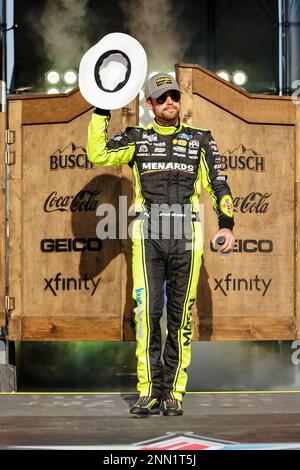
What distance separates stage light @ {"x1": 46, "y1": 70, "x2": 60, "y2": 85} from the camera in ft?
30.6

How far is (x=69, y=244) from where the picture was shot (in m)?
6.25

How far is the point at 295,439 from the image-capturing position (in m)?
3.83

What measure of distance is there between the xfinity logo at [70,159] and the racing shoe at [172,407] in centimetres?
211

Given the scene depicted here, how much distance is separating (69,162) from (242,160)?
1.22 meters

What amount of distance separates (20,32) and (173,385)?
5.57 m

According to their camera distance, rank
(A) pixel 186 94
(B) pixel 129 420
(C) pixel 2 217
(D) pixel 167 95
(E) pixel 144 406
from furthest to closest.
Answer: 1. (C) pixel 2 217
2. (A) pixel 186 94
3. (D) pixel 167 95
4. (E) pixel 144 406
5. (B) pixel 129 420

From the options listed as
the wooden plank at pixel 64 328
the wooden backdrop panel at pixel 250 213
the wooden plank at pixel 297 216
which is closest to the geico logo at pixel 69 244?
the wooden plank at pixel 64 328

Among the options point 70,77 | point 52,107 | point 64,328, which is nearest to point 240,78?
point 70,77

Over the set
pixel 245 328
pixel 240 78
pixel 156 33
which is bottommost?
pixel 245 328

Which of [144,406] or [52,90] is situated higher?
[52,90]

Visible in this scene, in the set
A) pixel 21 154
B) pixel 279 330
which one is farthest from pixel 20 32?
pixel 279 330

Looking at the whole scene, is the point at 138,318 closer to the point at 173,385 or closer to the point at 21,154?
the point at 173,385

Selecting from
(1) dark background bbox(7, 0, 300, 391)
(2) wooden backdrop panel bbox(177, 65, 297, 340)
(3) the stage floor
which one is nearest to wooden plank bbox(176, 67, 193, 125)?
(2) wooden backdrop panel bbox(177, 65, 297, 340)

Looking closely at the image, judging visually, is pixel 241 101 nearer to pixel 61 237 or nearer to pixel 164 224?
pixel 61 237
